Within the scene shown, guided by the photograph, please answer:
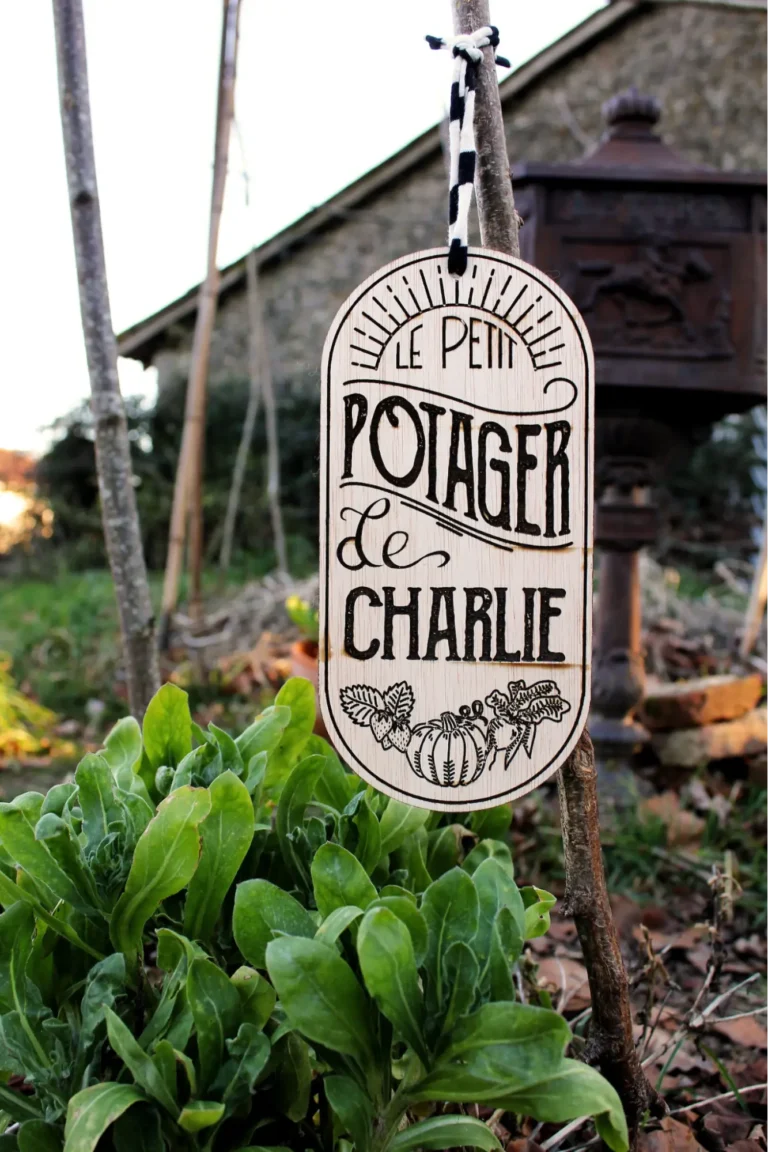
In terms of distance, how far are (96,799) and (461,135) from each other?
74 centimetres

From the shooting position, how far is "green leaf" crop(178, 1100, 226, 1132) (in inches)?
28.8

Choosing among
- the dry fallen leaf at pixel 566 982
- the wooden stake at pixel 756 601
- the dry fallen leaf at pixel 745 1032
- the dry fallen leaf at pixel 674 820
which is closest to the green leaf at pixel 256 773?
the dry fallen leaf at pixel 566 982

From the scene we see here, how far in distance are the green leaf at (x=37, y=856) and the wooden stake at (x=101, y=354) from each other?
73 cm

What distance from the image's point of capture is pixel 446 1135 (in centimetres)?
79

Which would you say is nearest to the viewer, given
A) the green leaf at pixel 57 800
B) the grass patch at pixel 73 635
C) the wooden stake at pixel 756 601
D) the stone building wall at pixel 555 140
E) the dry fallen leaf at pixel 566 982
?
the green leaf at pixel 57 800

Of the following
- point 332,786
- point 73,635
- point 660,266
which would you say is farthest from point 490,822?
point 73,635

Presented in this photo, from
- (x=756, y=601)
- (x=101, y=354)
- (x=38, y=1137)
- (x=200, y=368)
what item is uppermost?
(x=200, y=368)

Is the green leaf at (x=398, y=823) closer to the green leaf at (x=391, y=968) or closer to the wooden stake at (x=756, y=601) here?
the green leaf at (x=391, y=968)

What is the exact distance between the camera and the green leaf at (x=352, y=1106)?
0.80 m

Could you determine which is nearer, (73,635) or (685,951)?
(685,951)

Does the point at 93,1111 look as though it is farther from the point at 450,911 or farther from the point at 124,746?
the point at 124,746

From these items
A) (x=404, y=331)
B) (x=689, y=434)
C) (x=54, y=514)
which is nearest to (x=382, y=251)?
(x=54, y=514)

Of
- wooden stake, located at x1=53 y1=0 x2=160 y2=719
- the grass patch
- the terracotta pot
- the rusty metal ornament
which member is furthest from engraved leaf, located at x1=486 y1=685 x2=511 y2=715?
the grass patch

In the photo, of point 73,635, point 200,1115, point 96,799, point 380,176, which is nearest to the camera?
point 200,1115
